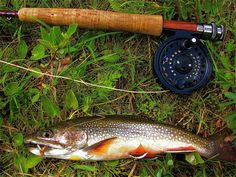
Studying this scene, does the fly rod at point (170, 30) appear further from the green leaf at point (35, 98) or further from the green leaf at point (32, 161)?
the green leaf at point (32, 161)

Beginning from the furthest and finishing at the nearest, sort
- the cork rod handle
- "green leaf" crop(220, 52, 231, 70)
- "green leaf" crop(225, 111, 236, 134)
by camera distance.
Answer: "green leaf" crop(220, 52, 231, 70), the cork rod handle, "green leaf" crop(225, 111, 236, 134)

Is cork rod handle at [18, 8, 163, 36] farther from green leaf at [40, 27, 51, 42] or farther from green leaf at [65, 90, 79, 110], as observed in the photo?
green leaf at [65, 90, 79, 110]

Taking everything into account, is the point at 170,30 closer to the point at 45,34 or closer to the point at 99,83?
the point at 99,83

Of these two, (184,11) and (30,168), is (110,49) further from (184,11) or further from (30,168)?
(30,168)

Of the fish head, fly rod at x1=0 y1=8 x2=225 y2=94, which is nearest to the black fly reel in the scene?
fly rod at x1=0 y1=8 x2=225 y2=94

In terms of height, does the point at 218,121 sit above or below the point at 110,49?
below

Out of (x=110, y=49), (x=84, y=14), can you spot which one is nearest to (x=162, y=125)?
(x=110, y=49)

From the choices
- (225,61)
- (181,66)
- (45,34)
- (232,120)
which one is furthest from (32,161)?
(225,61)
